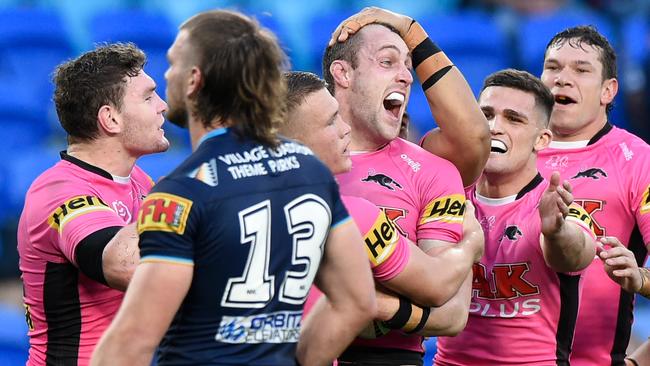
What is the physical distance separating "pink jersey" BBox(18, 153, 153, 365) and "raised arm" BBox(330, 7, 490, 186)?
1421mm

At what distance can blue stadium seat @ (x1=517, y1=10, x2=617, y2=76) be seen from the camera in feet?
40.6

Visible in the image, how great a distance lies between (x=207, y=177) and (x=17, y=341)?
6.94 m

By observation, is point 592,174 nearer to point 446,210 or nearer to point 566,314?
point 566,314

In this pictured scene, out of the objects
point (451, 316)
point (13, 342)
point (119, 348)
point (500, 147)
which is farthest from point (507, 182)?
point (13, 342)

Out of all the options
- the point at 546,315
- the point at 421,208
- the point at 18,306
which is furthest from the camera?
the point at 18,306

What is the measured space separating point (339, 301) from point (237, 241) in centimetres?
51

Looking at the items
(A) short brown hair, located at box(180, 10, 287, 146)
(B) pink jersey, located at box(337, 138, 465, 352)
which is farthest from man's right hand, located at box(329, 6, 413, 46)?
(A) short brown hair, located at box(180, 10, 287, 146)

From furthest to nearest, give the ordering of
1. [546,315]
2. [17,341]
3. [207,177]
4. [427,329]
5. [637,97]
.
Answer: [637,97], [17,341], [546,315], [427,329], [207,177]

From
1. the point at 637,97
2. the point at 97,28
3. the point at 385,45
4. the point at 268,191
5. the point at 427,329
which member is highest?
the point at 97,28

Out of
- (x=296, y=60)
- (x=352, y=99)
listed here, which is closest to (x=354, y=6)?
(x=296, y=60)

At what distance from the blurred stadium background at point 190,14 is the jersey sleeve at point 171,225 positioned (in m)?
7.46

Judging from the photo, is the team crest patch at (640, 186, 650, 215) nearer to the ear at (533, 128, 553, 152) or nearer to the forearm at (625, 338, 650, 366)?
the ear at (533, 128, 553, 152)

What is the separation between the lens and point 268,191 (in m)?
3.47

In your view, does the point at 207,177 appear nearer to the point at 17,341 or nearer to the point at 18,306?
the point at 17,341
